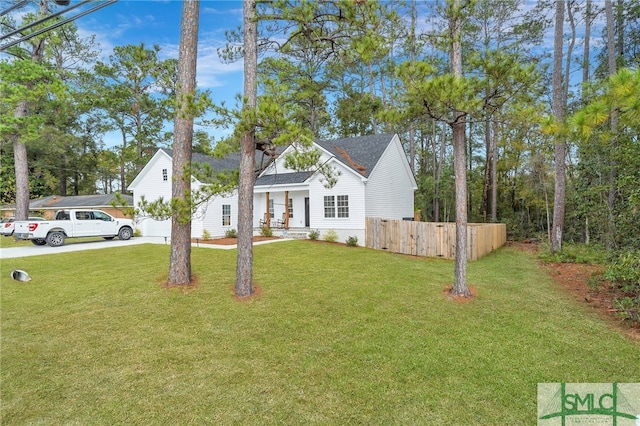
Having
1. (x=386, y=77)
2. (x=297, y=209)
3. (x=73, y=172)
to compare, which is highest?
(x=386, y=77)

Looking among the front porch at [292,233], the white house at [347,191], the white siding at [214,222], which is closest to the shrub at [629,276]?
the white house at [347,191]

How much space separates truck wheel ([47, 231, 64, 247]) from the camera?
1363 cm

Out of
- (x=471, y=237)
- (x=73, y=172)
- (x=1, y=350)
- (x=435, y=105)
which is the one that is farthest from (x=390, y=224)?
(x=73, y=172)

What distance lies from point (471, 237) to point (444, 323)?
7016mm

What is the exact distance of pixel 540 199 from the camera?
19469 mm

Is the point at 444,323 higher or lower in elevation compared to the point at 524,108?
lower

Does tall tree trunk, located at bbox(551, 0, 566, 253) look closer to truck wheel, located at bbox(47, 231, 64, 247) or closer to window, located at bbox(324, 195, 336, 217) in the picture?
window, located at bbox(324, 195, 336, 217)

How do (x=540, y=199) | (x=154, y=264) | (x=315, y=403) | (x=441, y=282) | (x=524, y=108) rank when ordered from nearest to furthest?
1. (x=315, y=403)
2. (x=524, y=108)
3. (x=441, y=282)
4. (x=154, y=264)
5. (x=540, y=199)

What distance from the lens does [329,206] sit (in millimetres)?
15578

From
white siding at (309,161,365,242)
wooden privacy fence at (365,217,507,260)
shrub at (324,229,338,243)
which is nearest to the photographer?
wooden privacy fence at (365,217,507,260)

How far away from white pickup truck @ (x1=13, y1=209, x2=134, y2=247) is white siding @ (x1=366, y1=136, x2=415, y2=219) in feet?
40.8

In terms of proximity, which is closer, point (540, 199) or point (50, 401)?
point (50, 401)

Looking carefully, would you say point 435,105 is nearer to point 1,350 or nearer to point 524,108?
point 524,108

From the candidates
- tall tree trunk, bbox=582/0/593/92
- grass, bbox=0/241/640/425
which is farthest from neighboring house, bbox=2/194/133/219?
tall tree trunk, bbox=582/0/593/92
